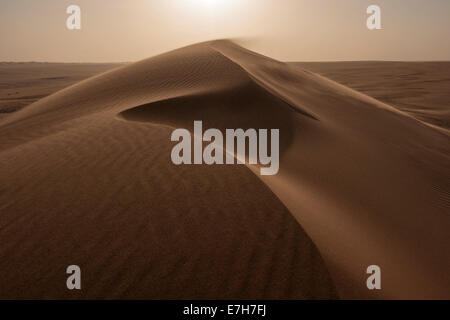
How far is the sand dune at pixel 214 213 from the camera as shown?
2730 millimetres

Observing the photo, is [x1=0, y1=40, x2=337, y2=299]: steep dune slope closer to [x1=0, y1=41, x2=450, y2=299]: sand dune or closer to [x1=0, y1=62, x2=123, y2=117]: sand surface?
[x1=0, y1=41, x2=450, y2=299]: sand dune

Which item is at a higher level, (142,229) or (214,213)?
(214,213)

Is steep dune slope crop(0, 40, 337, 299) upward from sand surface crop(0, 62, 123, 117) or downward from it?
downward

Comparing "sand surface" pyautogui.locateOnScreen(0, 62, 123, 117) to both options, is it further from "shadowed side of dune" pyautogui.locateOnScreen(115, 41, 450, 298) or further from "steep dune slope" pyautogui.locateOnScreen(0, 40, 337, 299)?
"steep dune slope" pyautogui.locateOnScreen(0, 40, 337, 299)

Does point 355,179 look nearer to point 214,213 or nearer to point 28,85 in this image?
point 214,213

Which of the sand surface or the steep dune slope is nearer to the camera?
the steep dune slope

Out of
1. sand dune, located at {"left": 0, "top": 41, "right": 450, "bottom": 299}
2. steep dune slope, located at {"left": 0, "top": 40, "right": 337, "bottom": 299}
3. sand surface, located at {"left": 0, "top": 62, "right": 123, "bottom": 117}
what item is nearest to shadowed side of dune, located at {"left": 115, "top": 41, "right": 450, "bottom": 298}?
sand dune, located at {"left": 0, "top": 41, "right": 450, "bottom": 299}

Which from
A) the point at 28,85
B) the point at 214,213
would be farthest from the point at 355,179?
the point at 28,85

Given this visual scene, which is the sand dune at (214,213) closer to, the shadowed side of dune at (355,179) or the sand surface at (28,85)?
the shadowed side of dune at (355,179)

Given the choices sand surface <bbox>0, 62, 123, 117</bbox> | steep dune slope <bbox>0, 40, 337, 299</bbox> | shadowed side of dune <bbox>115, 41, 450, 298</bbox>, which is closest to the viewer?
steep dune slope <bbox>0, 40, 337, 299</bbox>

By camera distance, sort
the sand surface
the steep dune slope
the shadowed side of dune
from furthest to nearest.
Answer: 1. the sand surface
2. the shadowed side of dune
3. the steep dune slope

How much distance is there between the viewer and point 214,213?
3.40m

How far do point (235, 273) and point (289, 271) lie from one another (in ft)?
1.43

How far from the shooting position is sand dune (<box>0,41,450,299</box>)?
A: 273 cm
